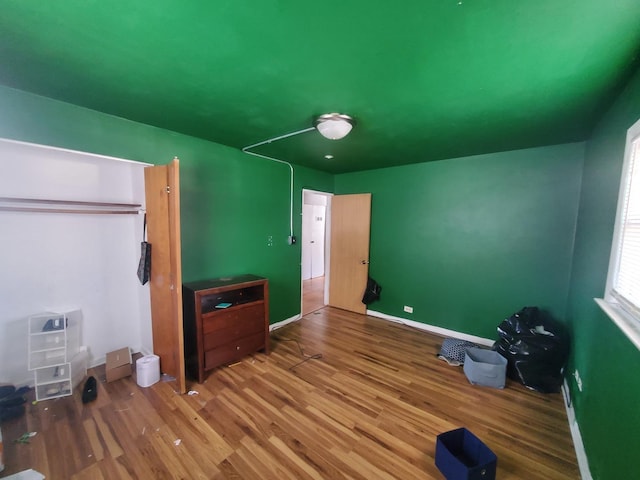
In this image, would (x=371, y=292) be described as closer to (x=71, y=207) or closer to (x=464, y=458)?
(x=464, y=458)

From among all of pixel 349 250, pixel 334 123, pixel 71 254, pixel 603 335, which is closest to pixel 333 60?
pixel 334 123

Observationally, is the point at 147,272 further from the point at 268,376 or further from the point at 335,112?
the point at 335,112

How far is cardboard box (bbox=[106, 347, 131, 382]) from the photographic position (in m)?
2.22

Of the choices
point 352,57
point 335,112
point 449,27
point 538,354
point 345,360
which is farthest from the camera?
point 345,360

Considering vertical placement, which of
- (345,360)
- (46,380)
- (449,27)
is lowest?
(345,360)

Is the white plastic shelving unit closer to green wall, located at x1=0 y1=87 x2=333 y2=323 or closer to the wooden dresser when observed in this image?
the wooden dresser

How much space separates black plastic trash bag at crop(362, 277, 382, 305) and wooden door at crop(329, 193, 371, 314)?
4.1 inches

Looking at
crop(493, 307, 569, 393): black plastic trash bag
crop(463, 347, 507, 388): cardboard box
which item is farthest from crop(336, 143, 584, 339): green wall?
crop(463, 347, 507, 388): cardboard box

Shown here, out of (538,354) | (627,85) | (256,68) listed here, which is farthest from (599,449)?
(256,68)

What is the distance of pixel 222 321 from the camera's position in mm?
2389

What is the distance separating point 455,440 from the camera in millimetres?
1625

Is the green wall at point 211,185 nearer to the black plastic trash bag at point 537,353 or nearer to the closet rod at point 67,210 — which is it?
the closet rod at point 67,210

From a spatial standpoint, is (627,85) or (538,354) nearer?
(627,85)

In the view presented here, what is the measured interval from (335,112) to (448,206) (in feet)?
7.37
